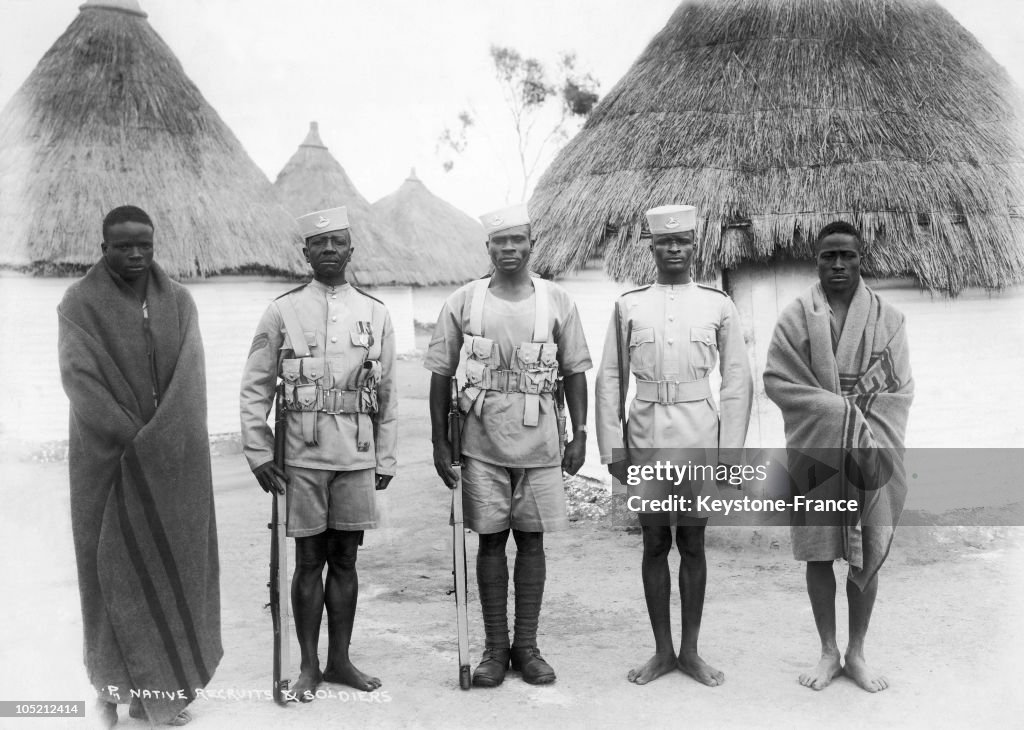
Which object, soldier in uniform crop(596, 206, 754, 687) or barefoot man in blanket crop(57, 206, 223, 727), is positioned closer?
barefoot man in blanket crop(57, 206, 223, 727)

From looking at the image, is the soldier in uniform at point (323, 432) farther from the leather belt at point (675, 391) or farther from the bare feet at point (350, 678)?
the leather belt at point (675, 391)

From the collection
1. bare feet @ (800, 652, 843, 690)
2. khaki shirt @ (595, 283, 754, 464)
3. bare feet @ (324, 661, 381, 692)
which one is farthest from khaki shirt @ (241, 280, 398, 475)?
bare feet @ (800, 652, 843, 690)

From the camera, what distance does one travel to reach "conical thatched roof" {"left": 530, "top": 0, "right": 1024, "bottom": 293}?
6.32 m

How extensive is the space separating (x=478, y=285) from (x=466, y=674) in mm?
1682

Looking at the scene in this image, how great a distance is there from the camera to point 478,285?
3.98m

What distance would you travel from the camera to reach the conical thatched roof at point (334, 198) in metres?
18.3

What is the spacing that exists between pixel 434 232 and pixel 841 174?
20555 millimetres

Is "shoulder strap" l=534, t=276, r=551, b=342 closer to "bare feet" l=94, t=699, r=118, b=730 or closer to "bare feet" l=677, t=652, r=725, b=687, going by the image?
"bare feet" l=677, t=652, r=725, b=687

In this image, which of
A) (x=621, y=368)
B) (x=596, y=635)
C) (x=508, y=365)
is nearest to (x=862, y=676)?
(x=596, y=635)

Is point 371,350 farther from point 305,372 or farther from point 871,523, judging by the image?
point 871,523

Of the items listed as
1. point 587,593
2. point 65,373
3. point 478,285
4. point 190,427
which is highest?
point 478,285

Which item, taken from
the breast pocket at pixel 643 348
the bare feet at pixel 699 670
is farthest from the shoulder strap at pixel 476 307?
the bare feet at pixel 699 670

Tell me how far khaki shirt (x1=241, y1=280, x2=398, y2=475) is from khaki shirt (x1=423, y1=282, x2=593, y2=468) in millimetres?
281

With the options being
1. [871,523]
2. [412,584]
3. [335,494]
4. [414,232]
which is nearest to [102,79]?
[412,584]
